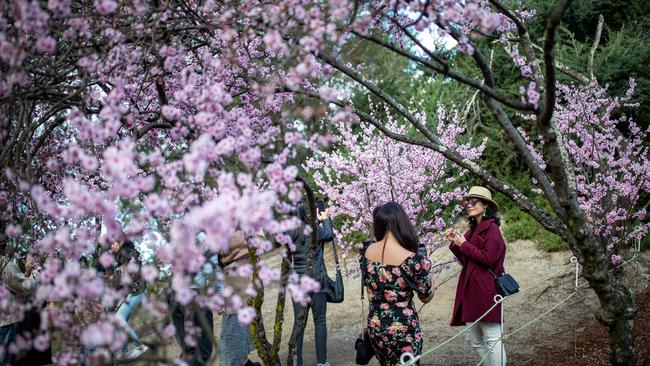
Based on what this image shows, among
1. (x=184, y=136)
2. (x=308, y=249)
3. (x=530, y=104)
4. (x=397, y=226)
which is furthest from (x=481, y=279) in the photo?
(x=184, y=136)

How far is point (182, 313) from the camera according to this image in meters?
4.76

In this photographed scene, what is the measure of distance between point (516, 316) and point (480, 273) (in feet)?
10.9

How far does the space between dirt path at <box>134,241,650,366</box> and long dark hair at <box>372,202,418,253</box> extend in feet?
8.01

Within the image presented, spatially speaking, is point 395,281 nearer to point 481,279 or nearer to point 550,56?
point 481,279

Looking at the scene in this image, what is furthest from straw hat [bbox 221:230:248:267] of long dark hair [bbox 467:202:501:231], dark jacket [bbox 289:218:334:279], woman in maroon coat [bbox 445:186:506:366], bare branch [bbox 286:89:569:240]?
long dark hair [bbox 467:202:501:231]

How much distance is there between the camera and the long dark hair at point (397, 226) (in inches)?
A: 130

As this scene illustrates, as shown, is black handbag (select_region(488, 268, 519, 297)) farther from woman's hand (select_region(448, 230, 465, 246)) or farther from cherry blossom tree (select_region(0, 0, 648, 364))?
cherry blossom tree (select_region(0, 0, 648, 364))

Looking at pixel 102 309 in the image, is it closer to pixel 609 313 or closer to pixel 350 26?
pixel 350 26

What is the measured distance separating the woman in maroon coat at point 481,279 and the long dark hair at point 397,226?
78 cm

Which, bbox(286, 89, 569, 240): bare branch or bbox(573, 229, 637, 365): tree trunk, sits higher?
bbox(286, 89, 569, 240): bare branch

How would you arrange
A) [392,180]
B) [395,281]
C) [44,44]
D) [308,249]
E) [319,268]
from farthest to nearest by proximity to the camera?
[392,180] → [308,249] → [319,268] → [395,281] → [44,44]

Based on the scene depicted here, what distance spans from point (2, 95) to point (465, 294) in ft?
10.4

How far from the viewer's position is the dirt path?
5.55m

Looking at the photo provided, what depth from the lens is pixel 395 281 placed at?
10.9 feet
